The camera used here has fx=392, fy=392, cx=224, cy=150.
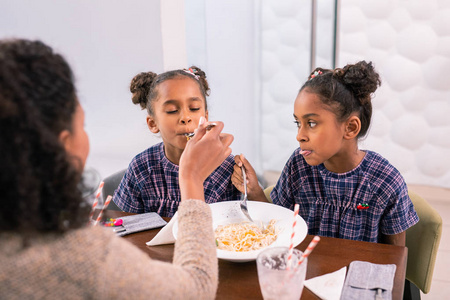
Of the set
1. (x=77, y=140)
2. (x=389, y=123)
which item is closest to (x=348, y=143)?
(x=77, y=140)

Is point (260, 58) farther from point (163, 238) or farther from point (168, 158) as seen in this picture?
point (163, 238)

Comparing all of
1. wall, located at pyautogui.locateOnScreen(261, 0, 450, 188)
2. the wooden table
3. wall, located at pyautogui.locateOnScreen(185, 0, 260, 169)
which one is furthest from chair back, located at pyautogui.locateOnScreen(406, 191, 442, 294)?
wall, located at pyautogui.locateOnScreen(185, 0, 260, 169)

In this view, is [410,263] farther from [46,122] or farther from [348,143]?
[46,122]

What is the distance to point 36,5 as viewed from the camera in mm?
2316

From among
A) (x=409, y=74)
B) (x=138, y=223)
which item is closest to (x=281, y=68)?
(x=409, y=74)

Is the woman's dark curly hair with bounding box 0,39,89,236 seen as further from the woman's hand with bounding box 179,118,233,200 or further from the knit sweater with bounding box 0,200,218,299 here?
the woman's hand with bounding box 179,118,233,200

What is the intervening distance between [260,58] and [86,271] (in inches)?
118

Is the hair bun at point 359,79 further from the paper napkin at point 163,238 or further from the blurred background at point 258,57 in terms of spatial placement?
the blurred background at point 258,57

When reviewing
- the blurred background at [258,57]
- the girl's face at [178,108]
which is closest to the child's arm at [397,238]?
the girl's face at [178,108]

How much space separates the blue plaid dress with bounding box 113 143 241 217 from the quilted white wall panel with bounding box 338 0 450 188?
77.7 inches

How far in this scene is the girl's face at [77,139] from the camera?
0.63m

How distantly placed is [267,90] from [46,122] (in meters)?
2.95

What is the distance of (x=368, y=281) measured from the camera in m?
0.89

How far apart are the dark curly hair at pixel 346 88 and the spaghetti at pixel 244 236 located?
49cm
